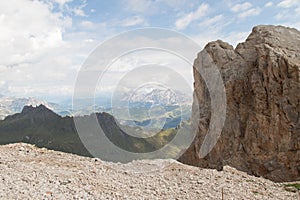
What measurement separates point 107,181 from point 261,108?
42.7 m

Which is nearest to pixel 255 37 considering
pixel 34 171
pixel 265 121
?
pixel 265 121

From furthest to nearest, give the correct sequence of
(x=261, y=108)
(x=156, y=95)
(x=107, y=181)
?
(x=156, y=95) → (x=261, y=108) → (x=107, y=181)

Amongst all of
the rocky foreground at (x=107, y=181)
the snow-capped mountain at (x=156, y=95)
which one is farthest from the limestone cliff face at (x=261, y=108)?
the rocky foreground at (x=107, y=181)

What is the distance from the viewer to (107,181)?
1511 centimetres

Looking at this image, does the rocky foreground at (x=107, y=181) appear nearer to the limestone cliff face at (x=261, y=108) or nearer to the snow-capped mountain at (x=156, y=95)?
the snow-capped mountain at (x=156, y=95)

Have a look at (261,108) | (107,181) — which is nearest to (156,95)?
(261,108)

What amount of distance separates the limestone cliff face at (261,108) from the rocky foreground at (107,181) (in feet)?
99.0

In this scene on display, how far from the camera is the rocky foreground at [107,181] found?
12633mm

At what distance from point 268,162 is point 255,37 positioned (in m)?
27.1

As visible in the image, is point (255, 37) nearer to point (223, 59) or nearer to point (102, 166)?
point (223, 59)

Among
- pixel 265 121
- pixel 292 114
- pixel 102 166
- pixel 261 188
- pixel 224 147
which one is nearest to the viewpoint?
pixel 261 188

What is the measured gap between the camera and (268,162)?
4672cm

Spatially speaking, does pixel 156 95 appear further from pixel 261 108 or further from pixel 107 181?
pixel 107 181

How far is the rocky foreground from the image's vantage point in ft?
41.4
